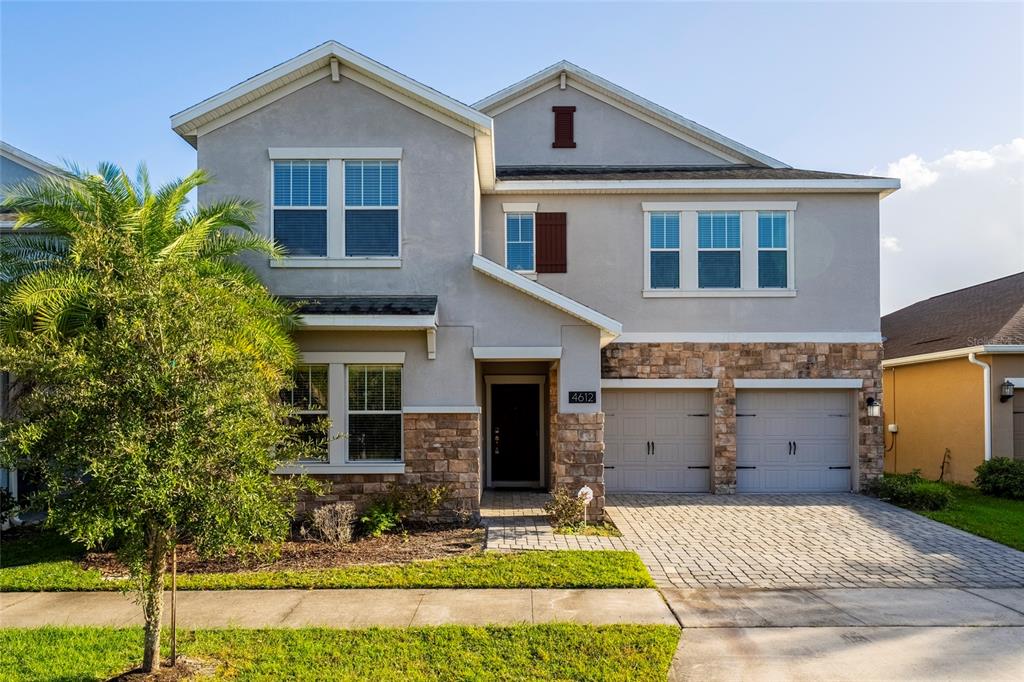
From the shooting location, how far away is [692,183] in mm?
14055

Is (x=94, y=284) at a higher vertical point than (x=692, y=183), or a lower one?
lower

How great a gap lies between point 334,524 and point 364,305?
3.33 meters

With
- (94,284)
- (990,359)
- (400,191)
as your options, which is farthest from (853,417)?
(94,284)

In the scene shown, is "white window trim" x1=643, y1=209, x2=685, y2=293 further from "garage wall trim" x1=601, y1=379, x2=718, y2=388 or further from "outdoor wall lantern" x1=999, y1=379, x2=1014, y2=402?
"outdoor wall lantern" x1=999, y1=379, x2=1014, y2=402

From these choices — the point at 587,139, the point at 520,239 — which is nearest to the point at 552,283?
the point at 520,239

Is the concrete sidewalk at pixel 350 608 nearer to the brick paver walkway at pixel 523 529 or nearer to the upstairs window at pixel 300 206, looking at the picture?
the brick paver walkway at pixel 523 529

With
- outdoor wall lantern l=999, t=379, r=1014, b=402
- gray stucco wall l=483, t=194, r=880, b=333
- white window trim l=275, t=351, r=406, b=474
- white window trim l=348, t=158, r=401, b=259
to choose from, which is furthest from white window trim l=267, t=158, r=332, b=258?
outdoor wall lantern l=999, t=379, r=1014, b=402

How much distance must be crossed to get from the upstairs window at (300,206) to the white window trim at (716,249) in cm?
653

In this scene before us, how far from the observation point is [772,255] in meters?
14.4

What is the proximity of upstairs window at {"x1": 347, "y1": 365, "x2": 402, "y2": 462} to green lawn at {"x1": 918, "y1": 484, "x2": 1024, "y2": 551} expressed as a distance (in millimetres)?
9181

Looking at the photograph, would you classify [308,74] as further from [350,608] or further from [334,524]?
[350,608]

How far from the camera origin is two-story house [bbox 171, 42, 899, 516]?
1125cm

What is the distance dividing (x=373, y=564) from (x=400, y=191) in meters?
5.86

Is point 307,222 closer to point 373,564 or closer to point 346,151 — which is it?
point 346,151
